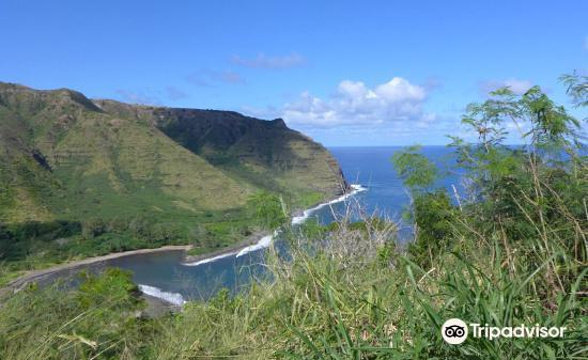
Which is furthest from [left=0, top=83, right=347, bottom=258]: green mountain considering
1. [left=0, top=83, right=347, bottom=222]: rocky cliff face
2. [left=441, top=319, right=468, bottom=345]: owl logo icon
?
[left=441, top=319, right=468, bottom=345]: owl logo icon

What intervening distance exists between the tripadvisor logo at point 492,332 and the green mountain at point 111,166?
60336 millimetres

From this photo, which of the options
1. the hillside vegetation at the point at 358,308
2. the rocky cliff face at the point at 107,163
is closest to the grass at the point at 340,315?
the hillside vegetation at the point at 358,308

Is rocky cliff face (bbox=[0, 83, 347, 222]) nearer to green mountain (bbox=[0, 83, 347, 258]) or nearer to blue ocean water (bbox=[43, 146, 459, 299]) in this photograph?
green mountain (bbox=[0, 83, 347, 258])

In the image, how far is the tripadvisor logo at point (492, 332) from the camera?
175cm

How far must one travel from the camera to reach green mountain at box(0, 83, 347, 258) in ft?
222

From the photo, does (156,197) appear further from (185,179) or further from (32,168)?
(32,168)

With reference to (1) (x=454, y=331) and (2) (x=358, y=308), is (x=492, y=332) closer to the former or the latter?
(1) (x=454, y=331)

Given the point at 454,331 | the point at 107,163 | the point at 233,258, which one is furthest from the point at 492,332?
the point at 107,163

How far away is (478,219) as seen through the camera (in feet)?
15.4

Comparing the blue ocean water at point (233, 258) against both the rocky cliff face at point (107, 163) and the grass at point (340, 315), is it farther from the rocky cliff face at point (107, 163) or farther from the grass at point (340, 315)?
the rocky cliff face at point (107, 163)

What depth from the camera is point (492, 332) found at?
69.4 inches

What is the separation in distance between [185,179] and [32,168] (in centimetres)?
2755

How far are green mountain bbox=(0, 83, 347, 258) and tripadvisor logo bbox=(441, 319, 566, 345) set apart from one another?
60.3 meters

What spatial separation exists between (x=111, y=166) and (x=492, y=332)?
8633 centimetres
